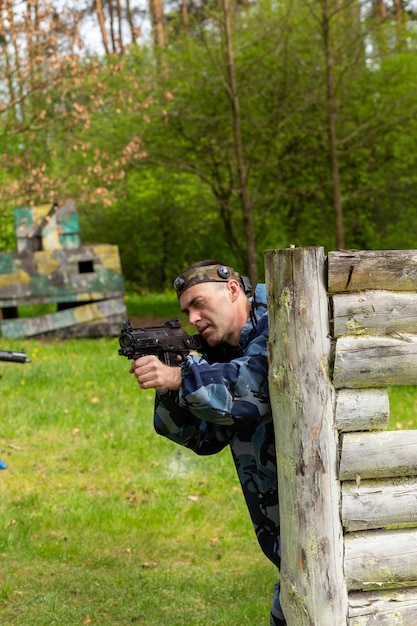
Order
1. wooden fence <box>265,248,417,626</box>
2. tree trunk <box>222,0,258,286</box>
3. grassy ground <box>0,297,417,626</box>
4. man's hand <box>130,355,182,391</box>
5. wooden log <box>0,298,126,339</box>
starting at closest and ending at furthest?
1. man's hand <box>130,355,182,391</box>
2. wooden fence <box>265,248,417,626</box>
3. grassy ground <box>0,297,417,626</box>
4. tree trunk <box>222,0,258,286</box>
5. wooden log <box>0,298,126,339</box>

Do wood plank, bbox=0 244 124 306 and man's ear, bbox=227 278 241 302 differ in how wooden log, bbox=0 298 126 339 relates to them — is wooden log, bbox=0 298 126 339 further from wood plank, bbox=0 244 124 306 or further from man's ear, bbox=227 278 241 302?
man's ear, bbox=227 278 241 302

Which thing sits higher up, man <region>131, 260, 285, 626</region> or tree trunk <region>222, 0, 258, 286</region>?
tree trunk <region>222, 0, 258, 286</region>

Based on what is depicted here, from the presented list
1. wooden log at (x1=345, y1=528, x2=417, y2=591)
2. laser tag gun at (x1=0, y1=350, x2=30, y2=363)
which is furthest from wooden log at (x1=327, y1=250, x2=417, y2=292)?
laser tag gun at (x1=0, y1=350, x2=30, y2=363)

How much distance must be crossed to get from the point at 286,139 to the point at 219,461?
11561 millimetres

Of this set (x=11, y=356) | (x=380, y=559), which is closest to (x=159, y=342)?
(x=380, y=559)

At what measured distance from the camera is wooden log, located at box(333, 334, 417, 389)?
333cm

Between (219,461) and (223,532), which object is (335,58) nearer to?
(219,461)

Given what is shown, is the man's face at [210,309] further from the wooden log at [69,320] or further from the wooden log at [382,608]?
the wooden log at [69,320]

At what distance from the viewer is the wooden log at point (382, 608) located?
3402mm

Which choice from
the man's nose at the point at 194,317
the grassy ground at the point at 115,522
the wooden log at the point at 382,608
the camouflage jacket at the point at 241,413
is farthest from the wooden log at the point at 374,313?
the grassy ground at the point at 115,522

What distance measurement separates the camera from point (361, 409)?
339 centimetres

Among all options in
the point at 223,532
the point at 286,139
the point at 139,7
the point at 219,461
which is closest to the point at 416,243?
the point at 286,139

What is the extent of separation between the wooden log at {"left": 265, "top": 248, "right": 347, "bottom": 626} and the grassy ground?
1781 mm

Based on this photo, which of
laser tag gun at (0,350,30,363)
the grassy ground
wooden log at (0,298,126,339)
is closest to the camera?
the grassy ground
